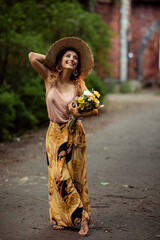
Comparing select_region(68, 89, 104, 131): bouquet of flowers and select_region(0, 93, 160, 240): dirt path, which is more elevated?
select_region(68, 89, 104, 131): bouquet of flowers

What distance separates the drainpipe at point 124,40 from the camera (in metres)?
23.2

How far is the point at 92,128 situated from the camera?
11.1 meters

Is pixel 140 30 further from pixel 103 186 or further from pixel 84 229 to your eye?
pixel 84 229

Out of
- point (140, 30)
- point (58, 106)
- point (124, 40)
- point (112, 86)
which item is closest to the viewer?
point (58, 106)

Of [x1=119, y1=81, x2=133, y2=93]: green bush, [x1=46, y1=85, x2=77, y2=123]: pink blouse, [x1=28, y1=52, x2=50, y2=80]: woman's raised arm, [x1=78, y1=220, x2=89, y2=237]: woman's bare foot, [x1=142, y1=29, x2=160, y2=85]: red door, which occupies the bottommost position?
[x1=119, y1=81, x2=133, y2=93]: green bush

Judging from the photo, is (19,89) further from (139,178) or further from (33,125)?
(139,178)

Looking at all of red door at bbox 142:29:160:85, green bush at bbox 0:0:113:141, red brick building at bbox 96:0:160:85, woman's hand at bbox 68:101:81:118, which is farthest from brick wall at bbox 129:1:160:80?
woman's hand at bbox 68:101:81:118

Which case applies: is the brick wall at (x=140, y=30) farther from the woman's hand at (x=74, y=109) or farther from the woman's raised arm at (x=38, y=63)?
the woman's hand at (x=74, y=109)

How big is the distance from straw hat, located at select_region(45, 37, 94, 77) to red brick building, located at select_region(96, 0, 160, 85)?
18.9 m

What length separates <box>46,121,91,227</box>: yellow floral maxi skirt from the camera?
→ 385 cm

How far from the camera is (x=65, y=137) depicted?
12.7ft

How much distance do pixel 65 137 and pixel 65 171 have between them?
0.37 metres

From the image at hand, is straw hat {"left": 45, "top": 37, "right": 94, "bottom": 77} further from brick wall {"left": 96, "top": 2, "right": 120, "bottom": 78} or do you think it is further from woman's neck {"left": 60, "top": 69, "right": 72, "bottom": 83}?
brick wall {"left": 96, "top": 2, "right": 120, "bottom": 78}

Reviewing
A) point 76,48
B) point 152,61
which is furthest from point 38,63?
point 152,61
